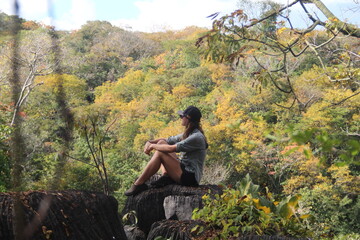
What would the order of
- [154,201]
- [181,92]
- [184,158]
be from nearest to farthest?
1. [154,201]
2. [184,158]
3. [181,92]

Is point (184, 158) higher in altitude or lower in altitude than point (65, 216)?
lower

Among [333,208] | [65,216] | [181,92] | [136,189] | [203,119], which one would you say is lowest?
[333,208]

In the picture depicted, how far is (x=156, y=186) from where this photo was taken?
322cm

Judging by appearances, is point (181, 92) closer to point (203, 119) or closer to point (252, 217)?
point (203, 119)

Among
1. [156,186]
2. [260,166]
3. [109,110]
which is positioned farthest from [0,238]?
[109,110]

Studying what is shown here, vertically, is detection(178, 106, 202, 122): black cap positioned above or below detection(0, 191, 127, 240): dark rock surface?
above

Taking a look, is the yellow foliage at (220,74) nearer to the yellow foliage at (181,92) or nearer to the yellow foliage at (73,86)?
the yellow foliage at (181,92)

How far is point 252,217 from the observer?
6.06ft

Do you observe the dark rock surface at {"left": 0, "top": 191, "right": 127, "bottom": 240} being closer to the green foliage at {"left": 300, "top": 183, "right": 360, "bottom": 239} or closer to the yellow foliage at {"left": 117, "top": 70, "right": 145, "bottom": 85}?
the green foliage at {"left": 300, "top": 183, "right": 360, "bottom": 239}

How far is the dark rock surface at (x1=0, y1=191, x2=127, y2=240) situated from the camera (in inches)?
51.1

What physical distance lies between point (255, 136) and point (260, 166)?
96cm

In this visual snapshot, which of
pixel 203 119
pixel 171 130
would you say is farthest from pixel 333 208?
pixel 203 119

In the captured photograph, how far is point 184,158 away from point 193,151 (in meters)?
0.08

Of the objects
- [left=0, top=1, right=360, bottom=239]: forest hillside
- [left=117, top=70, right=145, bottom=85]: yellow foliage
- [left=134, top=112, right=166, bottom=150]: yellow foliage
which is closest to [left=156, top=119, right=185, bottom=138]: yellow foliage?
A: [left=0, top=1, right=360, bottom=239]: forest hillside
